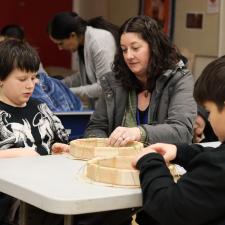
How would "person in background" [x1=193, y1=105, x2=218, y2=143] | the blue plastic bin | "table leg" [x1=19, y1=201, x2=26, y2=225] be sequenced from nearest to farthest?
"table leg" [x1=19, y1=201, x2=26, y2=225], the blue plastic bin, "person in background" [x1=193, y1=105, x2=218, y2=143]

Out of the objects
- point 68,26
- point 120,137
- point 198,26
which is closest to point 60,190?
point 120,137

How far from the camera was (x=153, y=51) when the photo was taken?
2879 millimetres

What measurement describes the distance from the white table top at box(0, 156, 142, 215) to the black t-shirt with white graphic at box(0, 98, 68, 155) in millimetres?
453

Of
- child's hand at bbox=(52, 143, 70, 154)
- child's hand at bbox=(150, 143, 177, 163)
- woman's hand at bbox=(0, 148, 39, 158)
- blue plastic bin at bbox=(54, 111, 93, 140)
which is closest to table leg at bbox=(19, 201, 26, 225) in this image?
woman's hand at bbox=(0, 148, 39, 158)

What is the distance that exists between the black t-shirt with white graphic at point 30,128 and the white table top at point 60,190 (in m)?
0.45

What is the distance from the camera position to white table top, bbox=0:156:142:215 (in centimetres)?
160

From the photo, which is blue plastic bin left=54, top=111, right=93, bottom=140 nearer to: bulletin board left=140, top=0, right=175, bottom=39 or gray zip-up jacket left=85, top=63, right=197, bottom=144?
gray zip-up jacket left=85, top=63, right=197, bottom=144

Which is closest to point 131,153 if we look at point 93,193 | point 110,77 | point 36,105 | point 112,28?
point 93,193

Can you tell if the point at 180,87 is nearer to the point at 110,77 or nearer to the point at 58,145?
the point at 110,77

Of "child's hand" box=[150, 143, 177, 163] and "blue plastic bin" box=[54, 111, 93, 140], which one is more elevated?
"child's hand" box=[150, 143, 177, 163]

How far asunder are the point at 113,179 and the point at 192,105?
3.66 ft

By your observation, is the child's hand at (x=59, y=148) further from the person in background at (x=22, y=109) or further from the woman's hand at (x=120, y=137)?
the woman's hand at (x=120, y=137)

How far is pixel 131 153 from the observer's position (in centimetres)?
209

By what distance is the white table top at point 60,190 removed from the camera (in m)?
1.60
